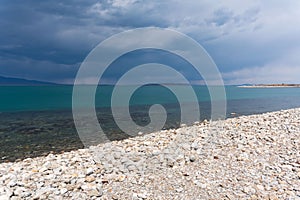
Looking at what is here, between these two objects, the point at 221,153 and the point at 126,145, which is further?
the point at 126,145

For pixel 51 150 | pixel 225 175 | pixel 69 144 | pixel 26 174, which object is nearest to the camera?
pixel 225 175

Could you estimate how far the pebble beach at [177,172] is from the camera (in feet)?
21.5

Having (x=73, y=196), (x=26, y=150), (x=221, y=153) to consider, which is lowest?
(x=26, y=150)

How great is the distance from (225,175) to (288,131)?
5.03 m

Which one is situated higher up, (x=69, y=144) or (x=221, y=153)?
(x=221, y=153)

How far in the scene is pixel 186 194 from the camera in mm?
6445

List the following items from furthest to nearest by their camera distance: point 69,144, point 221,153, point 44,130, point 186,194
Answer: point 44,130 → point 69,144 → point 221,153 → point 186,194

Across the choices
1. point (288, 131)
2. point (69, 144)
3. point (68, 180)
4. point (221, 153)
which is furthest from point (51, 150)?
point (288, 131)

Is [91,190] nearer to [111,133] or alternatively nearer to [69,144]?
[69,144]

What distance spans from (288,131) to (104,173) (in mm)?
7899

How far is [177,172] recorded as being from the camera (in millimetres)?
7500

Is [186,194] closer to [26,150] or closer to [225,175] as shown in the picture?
[225,175]

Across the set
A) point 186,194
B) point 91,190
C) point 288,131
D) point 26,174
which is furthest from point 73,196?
point 288,131

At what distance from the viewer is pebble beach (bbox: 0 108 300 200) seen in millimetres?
6539
